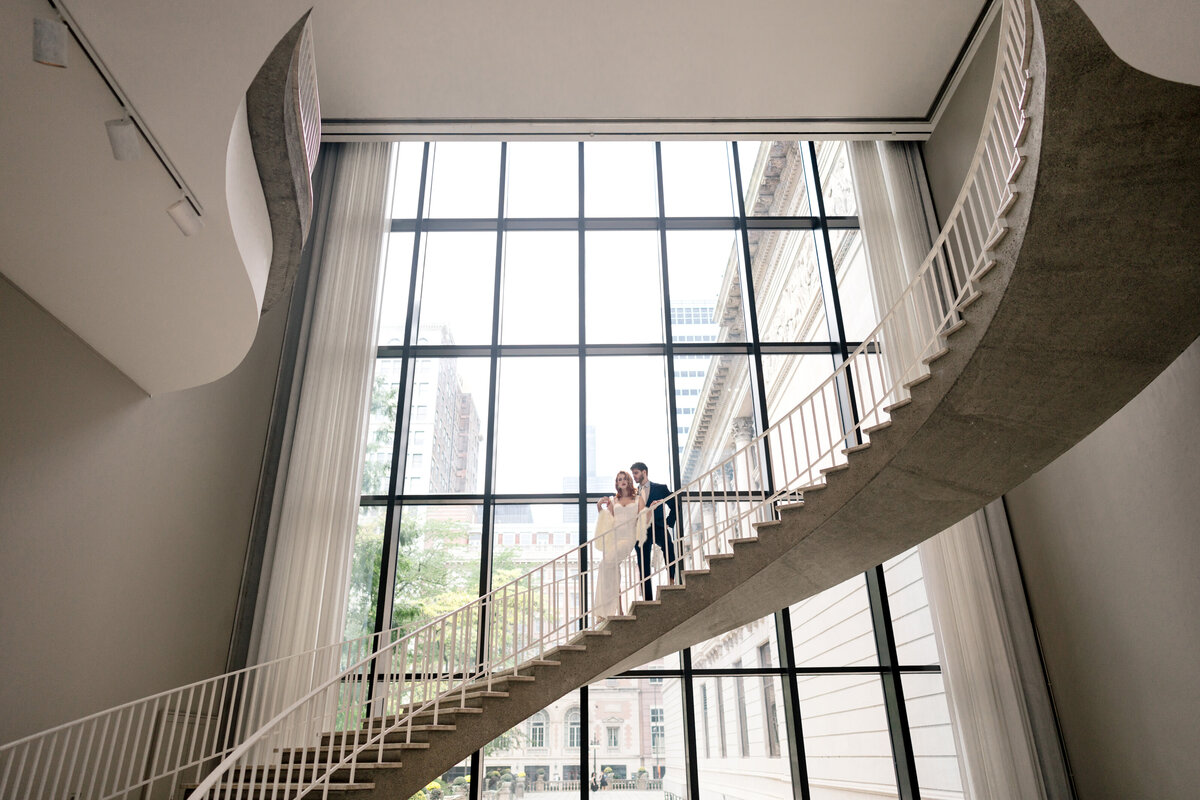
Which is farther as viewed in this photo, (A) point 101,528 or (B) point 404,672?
(B) point 404,672

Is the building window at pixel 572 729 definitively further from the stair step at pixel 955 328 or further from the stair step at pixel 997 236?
the stair step at pixel 997 236

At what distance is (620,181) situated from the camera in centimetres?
1068

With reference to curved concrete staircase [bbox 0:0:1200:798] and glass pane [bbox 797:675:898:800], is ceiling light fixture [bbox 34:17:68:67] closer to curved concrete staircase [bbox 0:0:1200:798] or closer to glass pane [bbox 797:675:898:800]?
curved concrete staircase [bbox 0:0:1200:798]

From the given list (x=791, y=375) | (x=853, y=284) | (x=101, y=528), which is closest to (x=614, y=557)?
(x=791, y=375)

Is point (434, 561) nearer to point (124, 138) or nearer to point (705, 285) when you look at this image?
point (705, 285)

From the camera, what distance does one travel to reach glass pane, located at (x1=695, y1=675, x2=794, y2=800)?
7961 mm

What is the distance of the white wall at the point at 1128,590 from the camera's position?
5785mm

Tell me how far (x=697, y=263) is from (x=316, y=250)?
196 inches

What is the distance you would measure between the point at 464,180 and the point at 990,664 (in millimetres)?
8697

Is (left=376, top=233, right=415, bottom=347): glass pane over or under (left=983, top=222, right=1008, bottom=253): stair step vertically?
over

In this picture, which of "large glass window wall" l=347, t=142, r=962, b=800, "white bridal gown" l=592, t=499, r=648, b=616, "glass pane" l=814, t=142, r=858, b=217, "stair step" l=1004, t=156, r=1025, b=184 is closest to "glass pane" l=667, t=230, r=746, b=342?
"large glass window wall" l=347, t=142, r=962, b=800

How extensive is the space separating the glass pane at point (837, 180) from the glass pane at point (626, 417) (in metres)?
3.33

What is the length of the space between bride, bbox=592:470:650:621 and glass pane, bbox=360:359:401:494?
3.15 m


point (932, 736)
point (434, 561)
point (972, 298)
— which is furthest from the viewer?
point (434, 561)
